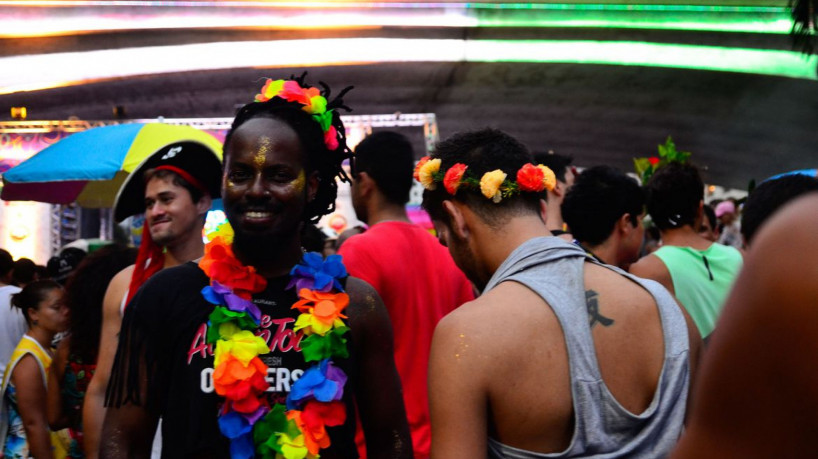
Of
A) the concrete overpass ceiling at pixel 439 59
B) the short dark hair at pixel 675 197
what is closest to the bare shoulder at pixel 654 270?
the short dark hair at pixel 675 197

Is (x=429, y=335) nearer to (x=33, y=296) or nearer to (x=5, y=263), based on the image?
(x=33, y=296)

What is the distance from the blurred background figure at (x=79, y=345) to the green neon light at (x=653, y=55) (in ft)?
47.0

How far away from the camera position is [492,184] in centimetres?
244

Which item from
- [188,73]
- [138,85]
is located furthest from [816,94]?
[138,85]

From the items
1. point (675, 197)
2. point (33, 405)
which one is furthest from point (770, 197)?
point (33, 405)

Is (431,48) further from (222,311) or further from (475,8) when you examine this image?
(222,311)

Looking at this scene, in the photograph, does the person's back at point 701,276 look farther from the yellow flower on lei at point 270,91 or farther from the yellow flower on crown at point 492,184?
the yellow flower on lei at point 270,91

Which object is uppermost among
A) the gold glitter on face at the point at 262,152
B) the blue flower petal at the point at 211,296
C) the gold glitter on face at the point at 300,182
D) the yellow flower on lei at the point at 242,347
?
the gold glitter on face at the point at 262,152

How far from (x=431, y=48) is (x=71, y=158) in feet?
38.2

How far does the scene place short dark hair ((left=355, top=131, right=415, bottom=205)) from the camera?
4.19 meters

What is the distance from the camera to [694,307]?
430 cm

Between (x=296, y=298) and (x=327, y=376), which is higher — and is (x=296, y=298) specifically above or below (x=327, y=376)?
above

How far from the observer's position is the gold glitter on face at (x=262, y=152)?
266 cm

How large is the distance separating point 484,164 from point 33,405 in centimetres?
352
